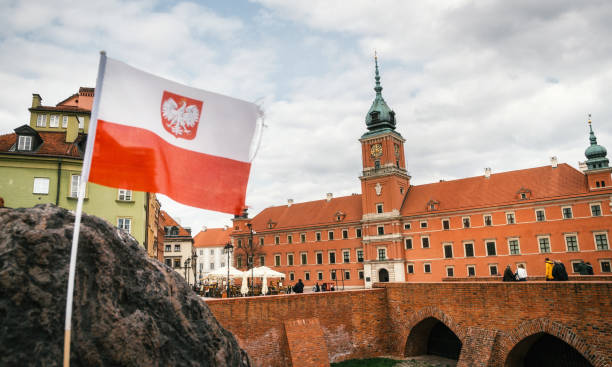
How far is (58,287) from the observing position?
3.41 m

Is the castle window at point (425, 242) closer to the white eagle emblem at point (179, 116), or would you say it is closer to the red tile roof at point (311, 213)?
the red tile roof at point (311, 213)

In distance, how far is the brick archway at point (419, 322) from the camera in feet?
53.8

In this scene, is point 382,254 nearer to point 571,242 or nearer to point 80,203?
point 571,242

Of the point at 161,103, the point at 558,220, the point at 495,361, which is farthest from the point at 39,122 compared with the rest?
the point at 558,220

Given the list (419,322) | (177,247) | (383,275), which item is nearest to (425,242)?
(383,275)

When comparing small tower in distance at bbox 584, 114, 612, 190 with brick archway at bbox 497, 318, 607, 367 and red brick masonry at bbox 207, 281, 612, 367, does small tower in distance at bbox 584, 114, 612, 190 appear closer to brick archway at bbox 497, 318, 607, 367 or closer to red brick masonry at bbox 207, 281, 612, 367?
red brick masonry at bbox 207, 281, 612, 367

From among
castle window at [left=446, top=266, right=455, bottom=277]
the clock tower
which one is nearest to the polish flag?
castle window at [left=446, top=266, right=455, bottom=277]

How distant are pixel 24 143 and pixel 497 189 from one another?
42.7 meters

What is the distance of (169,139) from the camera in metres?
4.92

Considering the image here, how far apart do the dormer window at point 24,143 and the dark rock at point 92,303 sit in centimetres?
2113

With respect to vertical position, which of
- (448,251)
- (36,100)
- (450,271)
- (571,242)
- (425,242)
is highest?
(36,100)

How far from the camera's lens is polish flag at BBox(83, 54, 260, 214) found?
444cm

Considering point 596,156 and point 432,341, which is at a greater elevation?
point 596,156

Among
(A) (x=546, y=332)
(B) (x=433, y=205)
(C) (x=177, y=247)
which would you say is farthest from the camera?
(C) (x=177, y=247)
